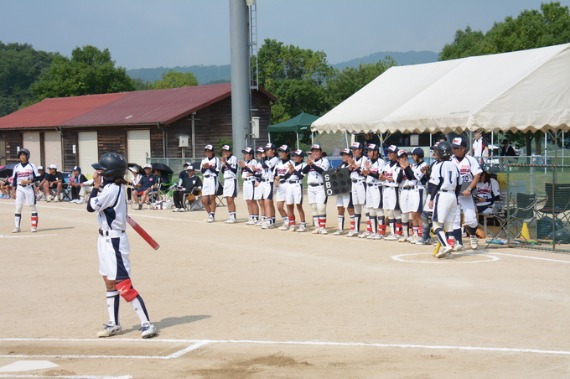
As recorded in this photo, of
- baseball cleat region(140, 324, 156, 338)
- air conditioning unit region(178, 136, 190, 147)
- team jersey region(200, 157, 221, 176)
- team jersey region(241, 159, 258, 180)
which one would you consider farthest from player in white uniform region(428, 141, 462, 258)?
air conditioning unit region(178, 136, 190, 147)

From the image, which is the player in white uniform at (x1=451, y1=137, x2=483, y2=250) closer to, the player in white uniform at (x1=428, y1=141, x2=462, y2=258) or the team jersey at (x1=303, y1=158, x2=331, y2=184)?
the player in white uniform at (x1=428, y1=141, x2=462, y2=258)

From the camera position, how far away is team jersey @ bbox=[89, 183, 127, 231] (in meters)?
9.63

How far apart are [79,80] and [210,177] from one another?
2199 inches

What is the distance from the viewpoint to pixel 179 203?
27562 millimetres

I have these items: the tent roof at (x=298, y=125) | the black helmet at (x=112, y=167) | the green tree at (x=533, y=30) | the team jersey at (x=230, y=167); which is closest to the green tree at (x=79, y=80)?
the tent roof at (x=298, y=125)

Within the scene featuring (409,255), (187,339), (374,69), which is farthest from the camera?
(374,69)

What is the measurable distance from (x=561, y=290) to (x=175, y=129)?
35.2 meters

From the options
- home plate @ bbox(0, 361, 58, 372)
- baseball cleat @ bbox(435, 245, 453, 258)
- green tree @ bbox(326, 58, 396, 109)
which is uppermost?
green tree @ bbox(326, 58, 396, 109)

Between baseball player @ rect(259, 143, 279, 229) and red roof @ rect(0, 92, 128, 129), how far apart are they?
108 ft

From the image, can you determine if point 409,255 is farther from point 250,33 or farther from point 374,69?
point 374,69

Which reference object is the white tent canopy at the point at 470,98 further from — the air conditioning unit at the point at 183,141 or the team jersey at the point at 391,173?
the air conditioning unit at the point at 183,141

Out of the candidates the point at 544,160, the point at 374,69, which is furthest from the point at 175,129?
the point at 374,69

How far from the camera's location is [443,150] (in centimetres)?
1546

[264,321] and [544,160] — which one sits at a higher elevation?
[544,160]
